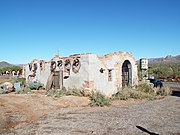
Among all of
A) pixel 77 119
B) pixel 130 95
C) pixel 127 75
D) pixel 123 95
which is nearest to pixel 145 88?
pixel 127 75

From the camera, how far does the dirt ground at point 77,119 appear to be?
9.98m

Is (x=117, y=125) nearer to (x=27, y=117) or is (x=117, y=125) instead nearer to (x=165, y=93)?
(x=27, y=117)

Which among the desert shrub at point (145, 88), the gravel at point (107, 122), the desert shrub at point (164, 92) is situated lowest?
the gravel at point (107, 122)

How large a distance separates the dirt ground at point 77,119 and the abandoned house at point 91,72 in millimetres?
2654

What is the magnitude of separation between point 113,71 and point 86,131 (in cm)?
1110

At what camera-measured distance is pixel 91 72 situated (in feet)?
62.1

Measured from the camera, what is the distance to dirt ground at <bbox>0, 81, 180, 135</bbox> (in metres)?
9.98

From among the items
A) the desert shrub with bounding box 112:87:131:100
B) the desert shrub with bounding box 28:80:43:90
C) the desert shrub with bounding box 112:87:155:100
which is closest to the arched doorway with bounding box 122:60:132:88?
the desert shrub with bounding box 112:87:155:100

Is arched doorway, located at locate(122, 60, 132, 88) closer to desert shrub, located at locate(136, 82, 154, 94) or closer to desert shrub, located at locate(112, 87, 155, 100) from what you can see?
desert shrub, located at locate(136, 82, 154, 94)

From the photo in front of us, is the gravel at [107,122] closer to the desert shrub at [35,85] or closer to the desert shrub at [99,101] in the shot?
the desert shrub at [99,101]

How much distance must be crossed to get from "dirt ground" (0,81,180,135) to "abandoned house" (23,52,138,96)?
104 inches

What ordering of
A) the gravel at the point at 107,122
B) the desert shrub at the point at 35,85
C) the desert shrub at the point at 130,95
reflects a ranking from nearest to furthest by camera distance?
the gravel at the point at 107,122 < the desert shrub at the point at 130,95 < the desert shrub at the point at 35,85

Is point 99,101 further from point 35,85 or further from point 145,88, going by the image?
point 35,85

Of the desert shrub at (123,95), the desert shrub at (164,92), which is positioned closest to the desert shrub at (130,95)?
the desert shrub at (123,95)
